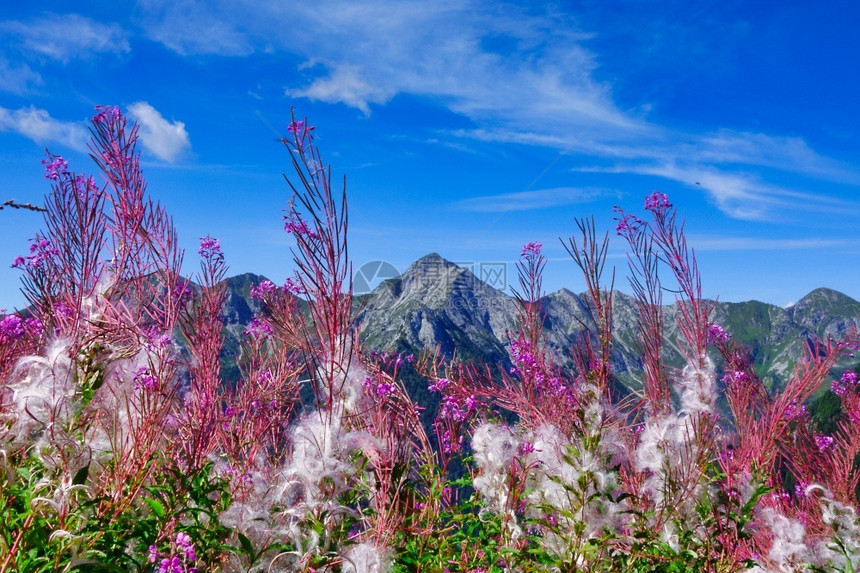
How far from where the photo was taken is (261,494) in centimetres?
323

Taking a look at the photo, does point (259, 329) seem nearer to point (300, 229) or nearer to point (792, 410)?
point (300, 229)

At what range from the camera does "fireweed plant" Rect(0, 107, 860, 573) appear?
7.84ft

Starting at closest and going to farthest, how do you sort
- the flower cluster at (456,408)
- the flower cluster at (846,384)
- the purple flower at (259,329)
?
A: the flower cluster at (456,408) → the purple flower at (259,329) → the flower cluster at (846,384)

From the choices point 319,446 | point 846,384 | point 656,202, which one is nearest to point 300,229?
point 319,446

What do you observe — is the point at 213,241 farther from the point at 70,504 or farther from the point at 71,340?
the point at 70,504

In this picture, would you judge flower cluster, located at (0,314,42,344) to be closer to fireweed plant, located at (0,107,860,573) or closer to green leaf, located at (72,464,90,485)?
fireweed plant, located at (0,107,860,573)

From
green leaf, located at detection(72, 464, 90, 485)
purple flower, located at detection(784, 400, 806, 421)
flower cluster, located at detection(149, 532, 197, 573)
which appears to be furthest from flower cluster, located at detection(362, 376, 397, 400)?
purple flower, located at detection(784, 400, 806, 421)

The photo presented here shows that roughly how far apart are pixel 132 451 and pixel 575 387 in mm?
2754


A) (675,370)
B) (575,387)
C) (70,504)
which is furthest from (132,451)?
(675,370)

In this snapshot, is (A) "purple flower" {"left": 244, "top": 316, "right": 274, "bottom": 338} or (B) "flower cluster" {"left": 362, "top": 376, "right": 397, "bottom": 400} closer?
(B) "flower cluster" {"left": 362, "top": 376, "right": 397, "bottom": 400}

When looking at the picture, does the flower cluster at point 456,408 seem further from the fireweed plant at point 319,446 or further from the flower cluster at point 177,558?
the flower cluster at point 177,558

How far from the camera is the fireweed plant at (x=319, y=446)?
2391mm

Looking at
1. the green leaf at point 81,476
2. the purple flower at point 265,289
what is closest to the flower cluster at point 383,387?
the green leaf at point 81,476

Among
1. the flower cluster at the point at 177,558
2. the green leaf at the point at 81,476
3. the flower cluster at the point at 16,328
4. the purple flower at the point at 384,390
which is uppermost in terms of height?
the flower cluster at the point at 16,328
